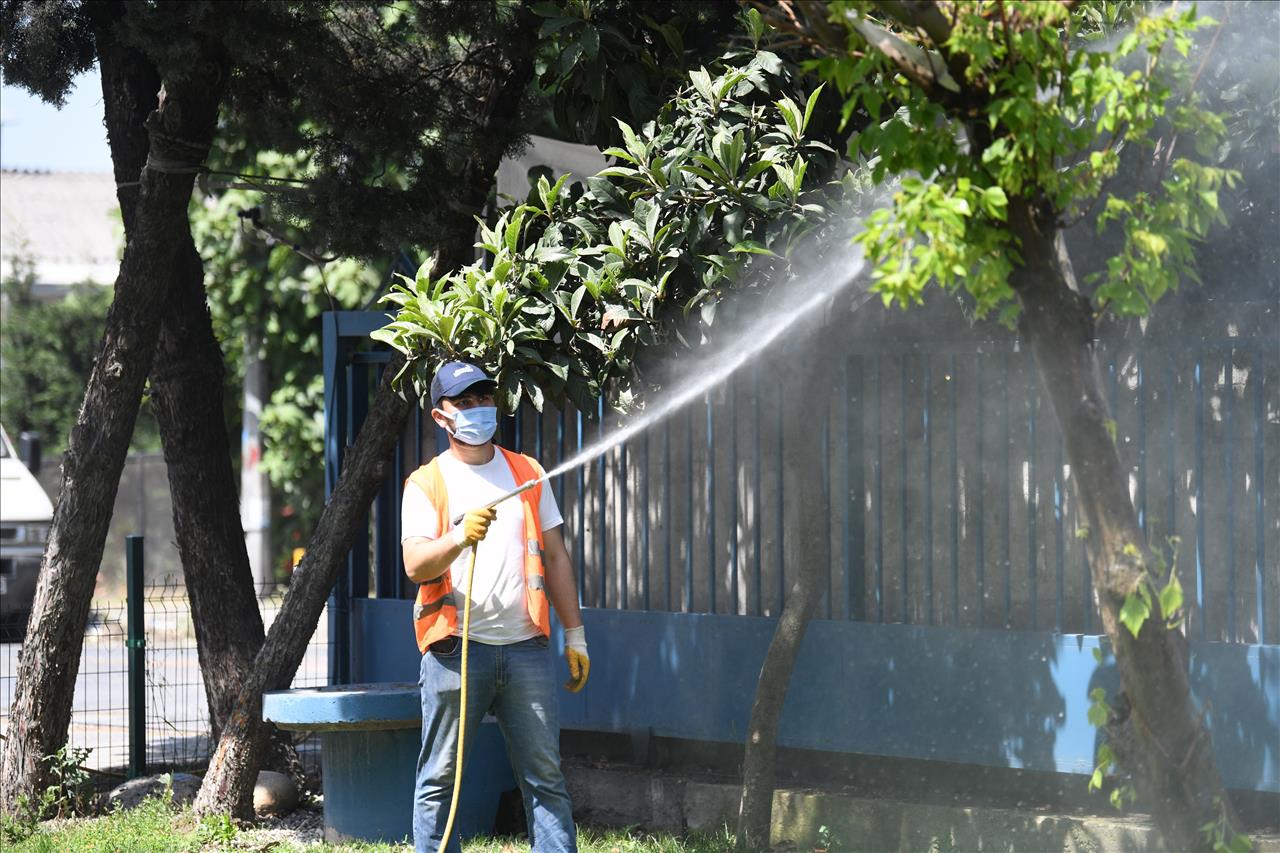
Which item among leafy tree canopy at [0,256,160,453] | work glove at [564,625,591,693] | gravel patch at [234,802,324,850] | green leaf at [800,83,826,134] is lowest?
gravel patch at [234,802,324,850]

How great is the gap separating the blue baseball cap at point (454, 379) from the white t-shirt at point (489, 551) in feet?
0.86

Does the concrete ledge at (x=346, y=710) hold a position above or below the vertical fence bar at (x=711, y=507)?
below

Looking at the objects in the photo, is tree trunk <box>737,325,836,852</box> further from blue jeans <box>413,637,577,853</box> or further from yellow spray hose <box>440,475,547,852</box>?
yellow spray hose <box>440,475,547,852</box>

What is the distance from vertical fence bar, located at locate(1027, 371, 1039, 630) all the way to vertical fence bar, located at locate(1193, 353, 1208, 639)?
61cm

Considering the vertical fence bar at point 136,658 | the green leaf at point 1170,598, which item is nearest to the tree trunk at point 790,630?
the green leaf at point 1170,598

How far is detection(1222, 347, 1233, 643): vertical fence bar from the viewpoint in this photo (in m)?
5.64

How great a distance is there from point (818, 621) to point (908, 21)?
11.0 feet

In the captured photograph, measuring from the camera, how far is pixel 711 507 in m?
7.00

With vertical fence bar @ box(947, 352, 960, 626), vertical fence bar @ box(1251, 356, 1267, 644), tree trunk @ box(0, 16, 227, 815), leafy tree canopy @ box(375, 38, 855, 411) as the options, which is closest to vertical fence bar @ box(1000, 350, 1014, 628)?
vertical fence bar @ box(947, 352, 960, 626)

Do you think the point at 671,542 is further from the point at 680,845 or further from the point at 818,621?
the point at 680,845

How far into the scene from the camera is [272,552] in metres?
20.7

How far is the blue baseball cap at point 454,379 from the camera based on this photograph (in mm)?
5512

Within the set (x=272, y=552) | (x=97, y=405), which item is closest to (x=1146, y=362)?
(x=97, y=405)

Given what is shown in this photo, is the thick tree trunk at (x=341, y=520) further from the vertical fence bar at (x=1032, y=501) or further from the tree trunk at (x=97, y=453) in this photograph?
the vertical fence bar at (x=1032, y=501)
